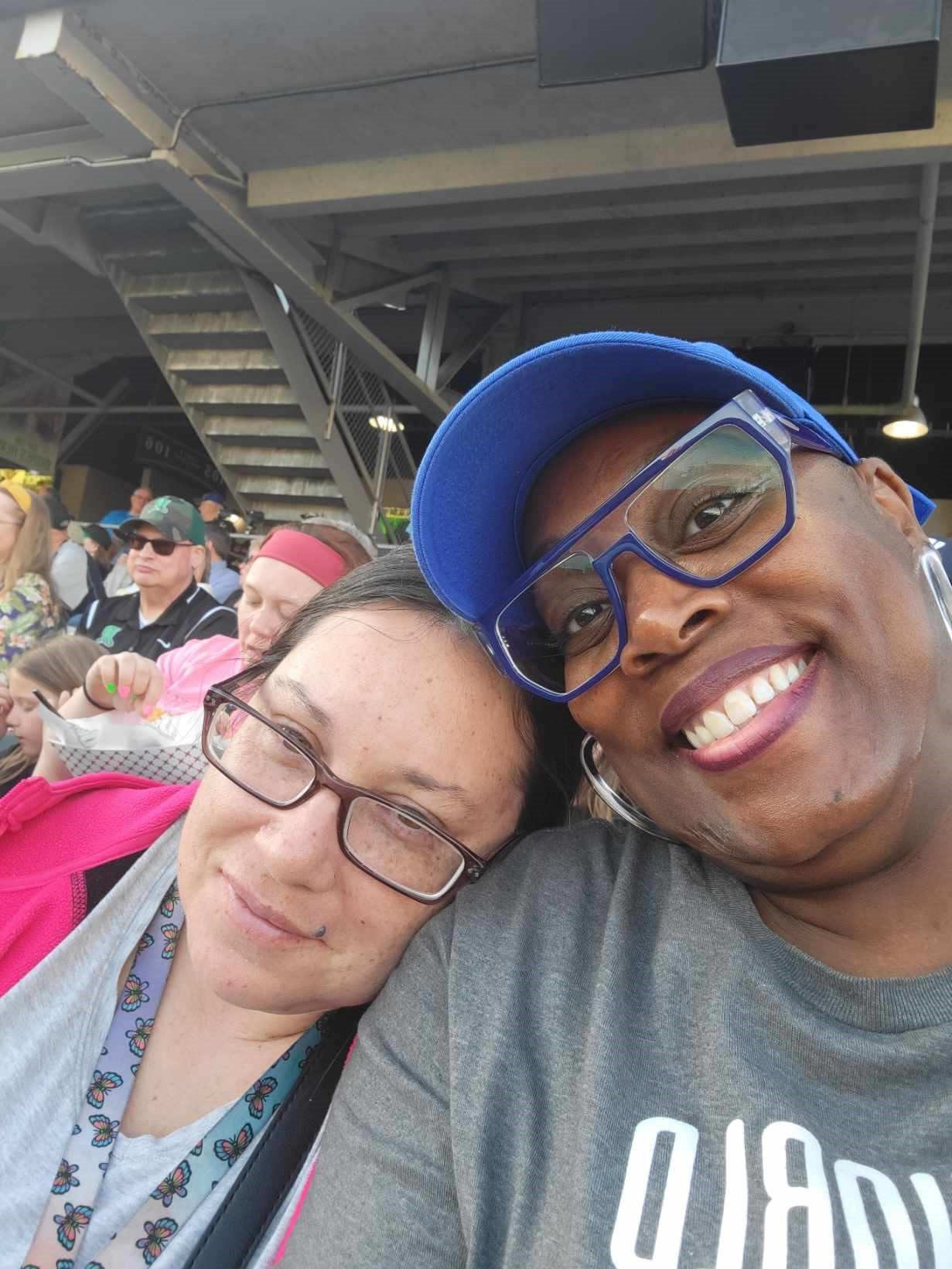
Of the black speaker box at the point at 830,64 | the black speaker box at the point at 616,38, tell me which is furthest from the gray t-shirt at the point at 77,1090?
the black speaker box at the point at 616,38

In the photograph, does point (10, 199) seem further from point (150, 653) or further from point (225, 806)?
point (225, 806)

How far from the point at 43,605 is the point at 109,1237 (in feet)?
10.8

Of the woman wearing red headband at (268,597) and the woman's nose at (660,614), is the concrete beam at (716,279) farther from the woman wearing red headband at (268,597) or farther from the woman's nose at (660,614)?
the woman's nose at (660,614)

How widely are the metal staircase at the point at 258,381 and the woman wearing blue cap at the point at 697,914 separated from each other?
6914mm

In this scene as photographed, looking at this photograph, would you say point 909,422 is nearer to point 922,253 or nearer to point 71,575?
point 922,253

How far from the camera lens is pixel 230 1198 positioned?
3.47 feet

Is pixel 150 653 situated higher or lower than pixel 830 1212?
lower

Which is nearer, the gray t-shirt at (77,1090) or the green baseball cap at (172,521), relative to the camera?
the gray t-shirt at (77,1090)

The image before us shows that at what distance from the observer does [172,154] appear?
228 inches

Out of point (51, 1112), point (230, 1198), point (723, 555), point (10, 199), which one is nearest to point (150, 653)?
point (51, 1112)

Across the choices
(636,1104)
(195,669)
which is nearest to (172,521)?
(195,669)

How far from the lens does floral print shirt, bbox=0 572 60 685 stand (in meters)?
3.72

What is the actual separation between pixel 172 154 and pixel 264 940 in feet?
20.4

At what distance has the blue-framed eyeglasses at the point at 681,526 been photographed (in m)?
1.02
